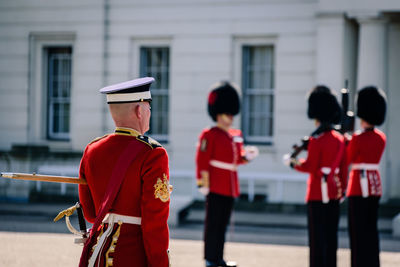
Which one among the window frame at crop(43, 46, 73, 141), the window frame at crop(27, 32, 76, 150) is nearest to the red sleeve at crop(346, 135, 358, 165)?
the window frame at crop(27, 32, 76, 150)

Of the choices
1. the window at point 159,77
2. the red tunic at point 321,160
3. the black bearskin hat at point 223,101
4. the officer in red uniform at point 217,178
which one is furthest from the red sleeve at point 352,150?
the window at point 159,77

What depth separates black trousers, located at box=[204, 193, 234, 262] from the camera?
720 centimetres

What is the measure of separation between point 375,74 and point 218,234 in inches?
217

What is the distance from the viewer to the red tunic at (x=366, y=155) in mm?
6652

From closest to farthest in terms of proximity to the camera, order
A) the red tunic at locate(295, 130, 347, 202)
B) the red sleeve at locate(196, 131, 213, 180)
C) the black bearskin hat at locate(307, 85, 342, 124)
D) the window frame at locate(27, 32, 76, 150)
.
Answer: the red tunic at locate(295, 130, 347, 202)
the black bearskin hat at locate(307, 85, 342, 124)
the red sleeve at locate(196, 131, 213, 180)
the window frame at locate(27, 32, 76, 150)

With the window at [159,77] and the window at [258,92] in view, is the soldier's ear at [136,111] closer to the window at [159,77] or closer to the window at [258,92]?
the window at [258,92]

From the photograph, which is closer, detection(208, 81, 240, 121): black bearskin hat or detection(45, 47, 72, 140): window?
detection(208, 81, 240, 121): black bearskin hat

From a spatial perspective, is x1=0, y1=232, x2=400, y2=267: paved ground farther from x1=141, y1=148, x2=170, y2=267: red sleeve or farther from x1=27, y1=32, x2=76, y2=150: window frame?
x1=27, y1=32, x2=76, y2=150: window frame

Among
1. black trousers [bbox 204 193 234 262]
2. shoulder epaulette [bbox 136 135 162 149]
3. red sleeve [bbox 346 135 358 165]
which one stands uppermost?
shoulder epaulette [bbox 136 135 162 149]

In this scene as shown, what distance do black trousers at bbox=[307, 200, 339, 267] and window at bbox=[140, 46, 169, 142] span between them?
24.5 ft

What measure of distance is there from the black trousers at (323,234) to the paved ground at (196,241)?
1.03m

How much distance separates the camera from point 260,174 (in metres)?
12.6

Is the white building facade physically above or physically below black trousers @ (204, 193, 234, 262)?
above

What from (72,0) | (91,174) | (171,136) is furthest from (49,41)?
(91,174)
